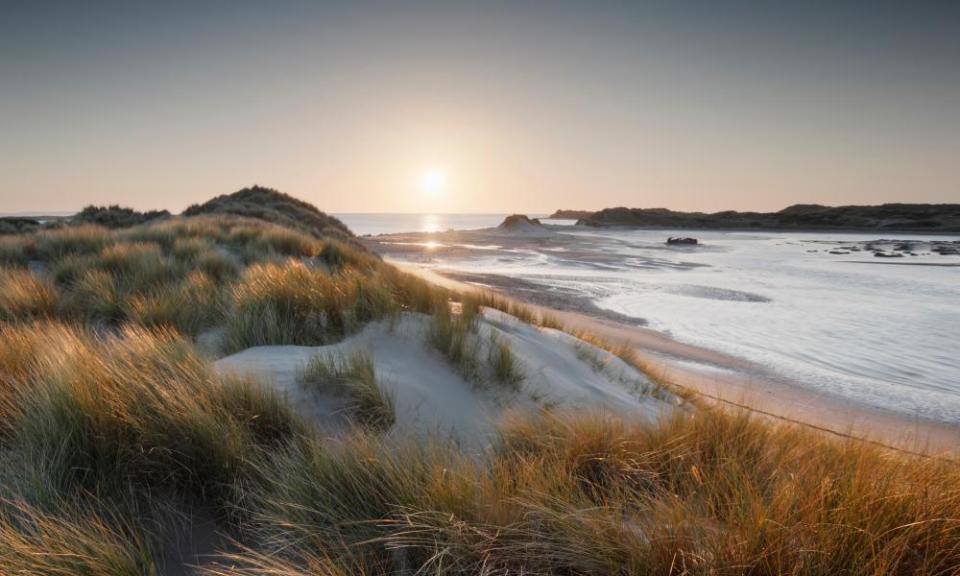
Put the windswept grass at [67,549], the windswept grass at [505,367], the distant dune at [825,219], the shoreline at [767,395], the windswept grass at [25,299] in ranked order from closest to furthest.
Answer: the windswept grass at [67,549]
the windswept grass at [505,367]
the windswept grass at [25,299]
the shoreline at [767,395]
the distant dune at [825,219]

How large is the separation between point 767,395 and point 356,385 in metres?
6.91

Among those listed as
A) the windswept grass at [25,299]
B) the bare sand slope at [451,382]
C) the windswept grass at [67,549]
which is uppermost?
the windswept grass at [25,299]

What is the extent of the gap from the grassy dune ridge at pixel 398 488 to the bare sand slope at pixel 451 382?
0.72ft

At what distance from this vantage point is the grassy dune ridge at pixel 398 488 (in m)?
1.46

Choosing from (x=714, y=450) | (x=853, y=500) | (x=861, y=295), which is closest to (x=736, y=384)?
(x=714, y=450)

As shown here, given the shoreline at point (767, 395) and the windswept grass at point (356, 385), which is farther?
the shoreline at point (767, 395)

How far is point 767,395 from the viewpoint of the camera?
23.7ft

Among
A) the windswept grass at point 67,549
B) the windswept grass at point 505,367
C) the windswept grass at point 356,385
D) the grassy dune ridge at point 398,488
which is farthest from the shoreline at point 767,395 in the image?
the windswept grass at point 67,549

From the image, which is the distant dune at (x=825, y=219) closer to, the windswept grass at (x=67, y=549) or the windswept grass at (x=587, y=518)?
the windswept grass at (x=587, y=518)

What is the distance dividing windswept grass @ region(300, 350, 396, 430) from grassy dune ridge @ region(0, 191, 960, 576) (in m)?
0.01

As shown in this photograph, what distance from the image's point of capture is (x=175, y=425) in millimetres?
2059

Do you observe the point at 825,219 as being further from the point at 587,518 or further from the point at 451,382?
the point at 587,518

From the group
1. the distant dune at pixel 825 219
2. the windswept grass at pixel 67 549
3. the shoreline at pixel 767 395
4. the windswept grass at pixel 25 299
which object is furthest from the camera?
the distant dune at pixel 825 219

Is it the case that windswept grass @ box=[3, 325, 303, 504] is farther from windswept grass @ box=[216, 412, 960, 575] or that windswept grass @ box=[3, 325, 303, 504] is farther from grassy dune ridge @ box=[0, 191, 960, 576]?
windswept grass @ box=[216, 412, 960, 575]
